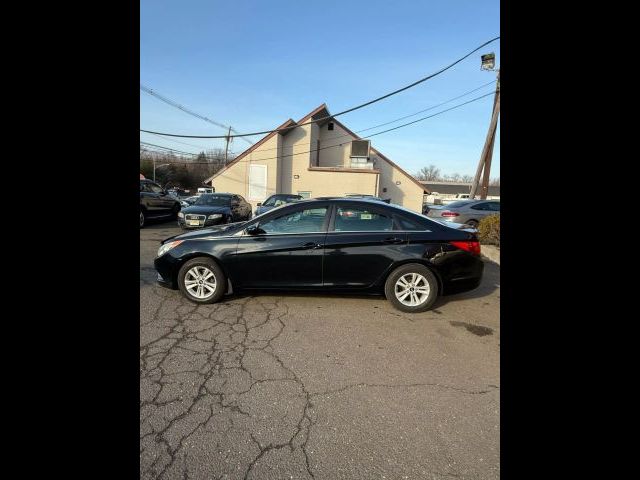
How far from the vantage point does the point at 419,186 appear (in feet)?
79.9

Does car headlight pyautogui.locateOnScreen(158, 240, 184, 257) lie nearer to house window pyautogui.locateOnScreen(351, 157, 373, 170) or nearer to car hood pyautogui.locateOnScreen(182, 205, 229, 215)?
car hood pyautogui.locateOnScreen(182, 205, 229, 215)

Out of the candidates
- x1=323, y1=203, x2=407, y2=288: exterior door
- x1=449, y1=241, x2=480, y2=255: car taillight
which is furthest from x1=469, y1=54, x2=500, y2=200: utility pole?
x1=323, y1=203, x2=407, y2=288: exterior door

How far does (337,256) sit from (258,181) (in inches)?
754

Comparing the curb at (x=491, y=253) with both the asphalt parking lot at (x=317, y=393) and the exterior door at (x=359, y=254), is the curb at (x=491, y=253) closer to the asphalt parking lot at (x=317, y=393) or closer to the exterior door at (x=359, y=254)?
the asphalt parking lot at (x=317, y=393)

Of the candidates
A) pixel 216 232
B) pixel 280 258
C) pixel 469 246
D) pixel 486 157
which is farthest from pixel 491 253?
pixel 486 157

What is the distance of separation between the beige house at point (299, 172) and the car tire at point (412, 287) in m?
18.3

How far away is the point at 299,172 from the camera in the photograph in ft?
74.1

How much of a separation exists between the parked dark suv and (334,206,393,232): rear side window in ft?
30.8

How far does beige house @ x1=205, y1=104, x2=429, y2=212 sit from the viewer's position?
21953mm
